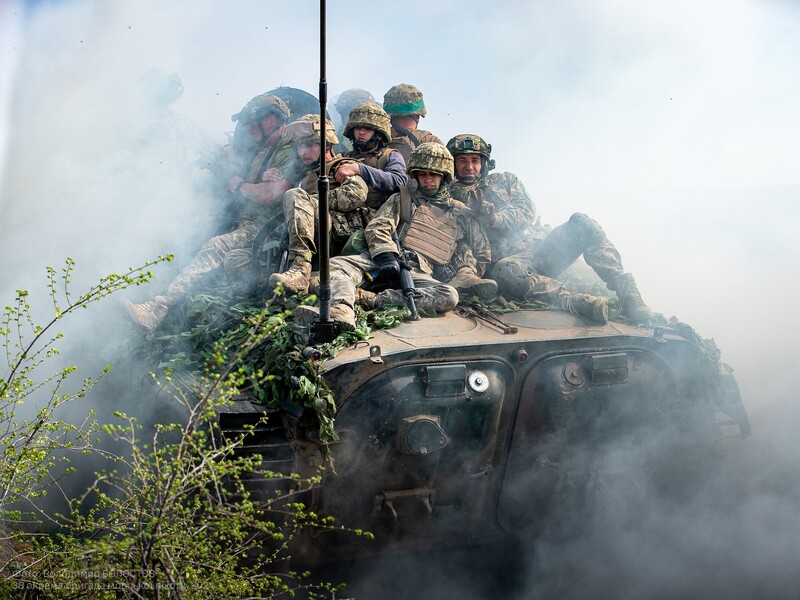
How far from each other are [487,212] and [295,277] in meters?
1.80

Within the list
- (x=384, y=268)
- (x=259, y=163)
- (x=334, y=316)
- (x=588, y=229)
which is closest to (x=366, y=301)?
(x=384, y=268)

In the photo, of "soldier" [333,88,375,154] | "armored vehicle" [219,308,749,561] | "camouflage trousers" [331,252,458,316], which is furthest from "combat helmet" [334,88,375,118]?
"armored vehicle" [219,308,749,561]

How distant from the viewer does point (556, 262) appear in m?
7.20

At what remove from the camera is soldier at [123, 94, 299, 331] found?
6.79 m

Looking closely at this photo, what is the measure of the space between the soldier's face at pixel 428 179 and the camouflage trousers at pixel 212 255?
4.56 ft

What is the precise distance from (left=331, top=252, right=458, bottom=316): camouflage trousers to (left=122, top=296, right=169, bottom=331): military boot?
1309 millimetres

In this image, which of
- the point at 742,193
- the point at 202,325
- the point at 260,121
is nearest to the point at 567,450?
the point at 202,325

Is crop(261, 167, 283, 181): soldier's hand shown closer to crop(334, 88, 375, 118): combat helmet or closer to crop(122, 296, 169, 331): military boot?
crop(122, 296, 169, 331): military boot

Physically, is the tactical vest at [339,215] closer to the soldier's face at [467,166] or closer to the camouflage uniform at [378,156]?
the camouflage uniform at [378,156]

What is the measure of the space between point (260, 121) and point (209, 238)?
179 cm

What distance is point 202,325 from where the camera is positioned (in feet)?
20.8

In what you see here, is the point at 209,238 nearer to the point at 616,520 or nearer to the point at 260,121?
the point at 260,121

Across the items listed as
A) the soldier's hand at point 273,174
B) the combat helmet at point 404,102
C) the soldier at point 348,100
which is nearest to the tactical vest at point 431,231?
the soldier's hand at point 273,174

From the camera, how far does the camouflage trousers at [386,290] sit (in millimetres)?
5989
